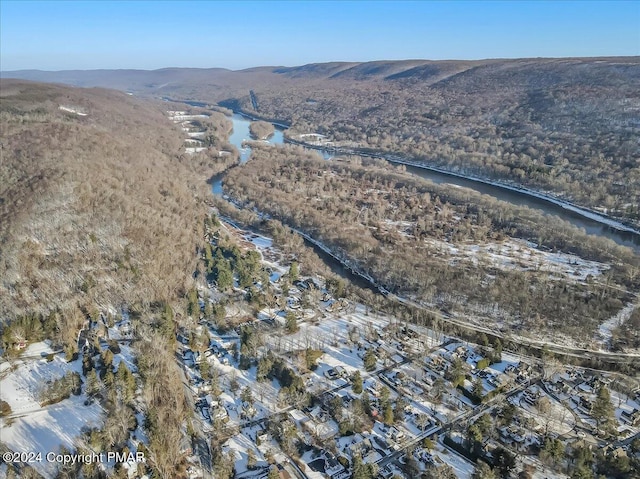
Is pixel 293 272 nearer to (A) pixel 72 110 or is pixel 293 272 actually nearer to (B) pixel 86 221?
(B) pixel 86 221

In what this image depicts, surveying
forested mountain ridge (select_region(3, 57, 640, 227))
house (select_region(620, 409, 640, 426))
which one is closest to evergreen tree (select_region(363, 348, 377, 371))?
house (select_region(620, 409, 640, 426))

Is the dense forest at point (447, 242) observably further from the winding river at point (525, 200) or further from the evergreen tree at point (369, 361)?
→ the evergreen tree at point (369, 361)

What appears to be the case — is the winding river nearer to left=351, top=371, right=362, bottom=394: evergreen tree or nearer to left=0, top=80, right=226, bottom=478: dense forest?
left=0, top=80, right=226, bottom=478: dense forest

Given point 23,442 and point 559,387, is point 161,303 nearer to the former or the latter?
point 23,442

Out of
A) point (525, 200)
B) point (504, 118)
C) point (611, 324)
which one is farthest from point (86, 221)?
point (504, 118)

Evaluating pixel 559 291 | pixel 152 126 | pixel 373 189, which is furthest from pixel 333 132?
pixel 559 291

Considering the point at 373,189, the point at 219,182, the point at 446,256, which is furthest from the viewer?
the point at 219,182
